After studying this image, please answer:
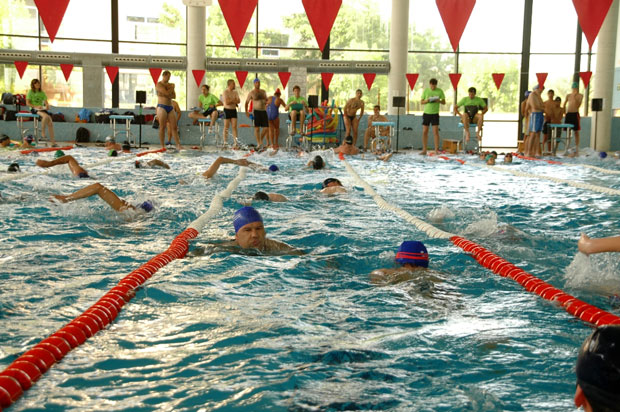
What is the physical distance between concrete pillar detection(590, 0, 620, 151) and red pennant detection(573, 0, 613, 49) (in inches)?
360

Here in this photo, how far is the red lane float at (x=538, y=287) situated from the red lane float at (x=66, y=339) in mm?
2238

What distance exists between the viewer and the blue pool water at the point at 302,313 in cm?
241

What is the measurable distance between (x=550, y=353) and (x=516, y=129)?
64.3 ft

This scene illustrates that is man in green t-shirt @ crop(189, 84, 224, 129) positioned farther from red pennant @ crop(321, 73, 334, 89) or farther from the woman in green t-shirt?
the woman in green t-shirt

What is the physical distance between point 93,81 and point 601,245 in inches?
736

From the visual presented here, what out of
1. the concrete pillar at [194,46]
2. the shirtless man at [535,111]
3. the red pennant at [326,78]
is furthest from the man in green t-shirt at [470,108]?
the concrete pillar at [194,46]

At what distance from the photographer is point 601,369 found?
1328 mm

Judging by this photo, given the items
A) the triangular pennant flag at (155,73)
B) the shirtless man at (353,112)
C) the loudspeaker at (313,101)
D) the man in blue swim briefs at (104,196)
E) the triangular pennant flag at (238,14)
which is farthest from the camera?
the triangular pennant flag at (155,73)

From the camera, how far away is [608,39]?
1767 cm

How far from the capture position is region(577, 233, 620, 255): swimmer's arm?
2961mm

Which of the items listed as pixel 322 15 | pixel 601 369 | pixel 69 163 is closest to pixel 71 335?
pixel 601 369

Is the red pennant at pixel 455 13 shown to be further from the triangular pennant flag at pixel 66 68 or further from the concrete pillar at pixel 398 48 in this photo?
the triangular pennant flag at pixel 66 68

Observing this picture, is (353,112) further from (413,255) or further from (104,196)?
(413,255)

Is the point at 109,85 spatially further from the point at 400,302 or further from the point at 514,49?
the point at 400,302
